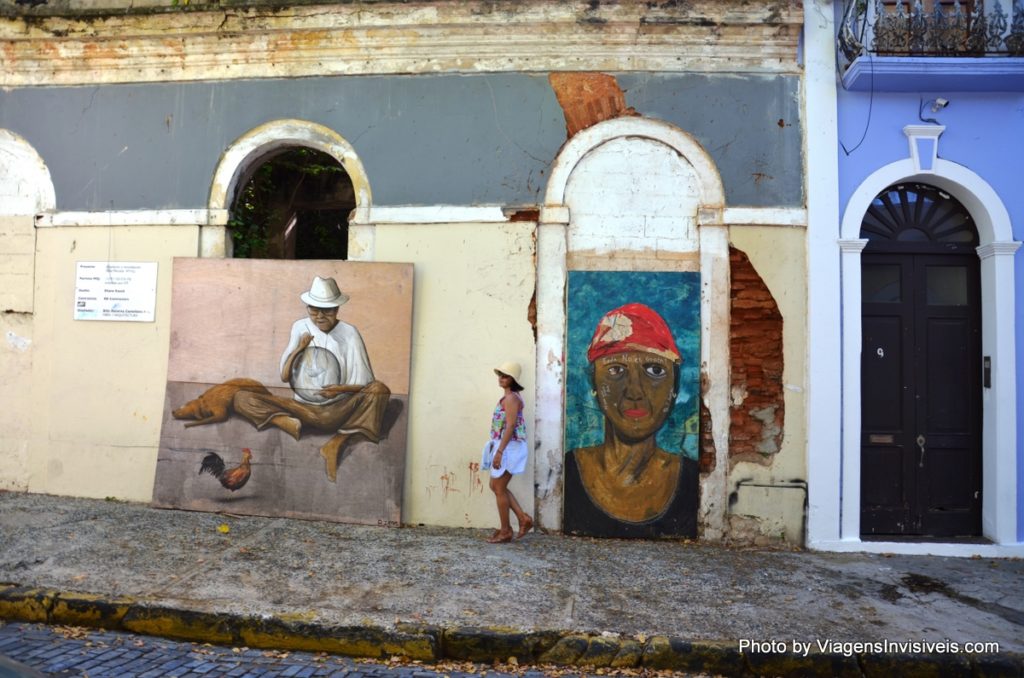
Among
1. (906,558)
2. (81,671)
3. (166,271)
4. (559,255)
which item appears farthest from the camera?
(166,271)

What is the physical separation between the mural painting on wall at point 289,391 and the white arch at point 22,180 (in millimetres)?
1889

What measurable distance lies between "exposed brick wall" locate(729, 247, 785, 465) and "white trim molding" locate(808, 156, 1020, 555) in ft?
1.27

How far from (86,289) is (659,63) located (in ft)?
19.2

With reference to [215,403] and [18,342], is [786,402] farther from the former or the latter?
[18,342]

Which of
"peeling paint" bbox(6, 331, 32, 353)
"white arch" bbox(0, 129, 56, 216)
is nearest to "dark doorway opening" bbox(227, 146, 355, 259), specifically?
"white arch" bbox(0, 129, 56, 216)

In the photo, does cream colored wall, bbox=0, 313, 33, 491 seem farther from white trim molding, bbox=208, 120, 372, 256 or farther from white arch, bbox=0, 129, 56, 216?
white trim molding, bbox=208, 120, 372, 256

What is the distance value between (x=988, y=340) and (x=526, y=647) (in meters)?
4.90

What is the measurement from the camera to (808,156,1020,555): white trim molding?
6.09 meters

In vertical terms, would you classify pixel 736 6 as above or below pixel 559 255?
above

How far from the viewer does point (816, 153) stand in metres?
6.24

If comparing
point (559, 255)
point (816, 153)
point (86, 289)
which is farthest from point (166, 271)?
point (816, 153)

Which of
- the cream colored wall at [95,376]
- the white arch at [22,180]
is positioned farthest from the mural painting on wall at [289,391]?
the white arch at [22,180]

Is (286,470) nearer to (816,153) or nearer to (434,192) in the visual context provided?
(434,192)

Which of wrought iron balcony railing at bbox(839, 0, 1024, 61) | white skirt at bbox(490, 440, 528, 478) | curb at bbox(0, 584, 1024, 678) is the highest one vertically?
wrought iron balcony railing at bbox(839, 0, 1024, 61)
